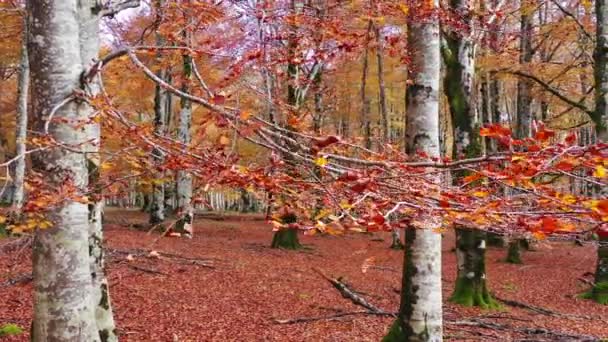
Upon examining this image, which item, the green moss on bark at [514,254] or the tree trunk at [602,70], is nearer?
the tree trunk at [602,70]

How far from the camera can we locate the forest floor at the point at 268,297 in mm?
7344

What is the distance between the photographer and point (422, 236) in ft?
19.4

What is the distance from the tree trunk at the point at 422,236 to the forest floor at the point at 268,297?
0.54 metres

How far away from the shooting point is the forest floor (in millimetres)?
7344

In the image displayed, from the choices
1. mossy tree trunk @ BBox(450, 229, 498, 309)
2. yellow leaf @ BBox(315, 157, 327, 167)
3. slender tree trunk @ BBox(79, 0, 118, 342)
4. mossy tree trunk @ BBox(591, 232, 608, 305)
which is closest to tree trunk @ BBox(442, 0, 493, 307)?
mossy tree trunk @ BBox(450, 229, 498, 309)

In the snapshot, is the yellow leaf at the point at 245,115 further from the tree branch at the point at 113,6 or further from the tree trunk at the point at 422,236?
the tree trunk at the point at 422,236

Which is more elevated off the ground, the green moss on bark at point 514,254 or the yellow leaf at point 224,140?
the yellow leaf at point 224,140

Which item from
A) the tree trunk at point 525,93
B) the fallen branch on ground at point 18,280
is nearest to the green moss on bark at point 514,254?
the tree trunk at point 525,93

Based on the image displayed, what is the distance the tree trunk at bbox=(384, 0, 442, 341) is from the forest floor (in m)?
0.54

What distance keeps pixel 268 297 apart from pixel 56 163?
6.39 meters

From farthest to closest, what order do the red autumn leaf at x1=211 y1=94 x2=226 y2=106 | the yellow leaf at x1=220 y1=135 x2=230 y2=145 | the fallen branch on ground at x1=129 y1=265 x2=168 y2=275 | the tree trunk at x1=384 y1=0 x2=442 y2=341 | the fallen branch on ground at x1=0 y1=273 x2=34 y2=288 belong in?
the fallen branch on ground at x1=129 y1=265 x2=168 y2=275
the fallen branch on ground at x1=0 y1=273 x2=34 y2=288
the tree trunk at x1=384 y1=0 x2=442 y2=341
the yellow leaf at x1=220 y1=135 x2=230 y2=145
the red autumn leaf at x1=211 y1=94 x2=226 y2=106

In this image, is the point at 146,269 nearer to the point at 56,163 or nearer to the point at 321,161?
the point at 56,163

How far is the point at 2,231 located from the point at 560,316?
1234 centimetres

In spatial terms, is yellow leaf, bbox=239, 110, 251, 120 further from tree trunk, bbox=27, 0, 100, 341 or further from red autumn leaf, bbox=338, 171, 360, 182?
tree trunk, bbox=27, 0, 100, 341
